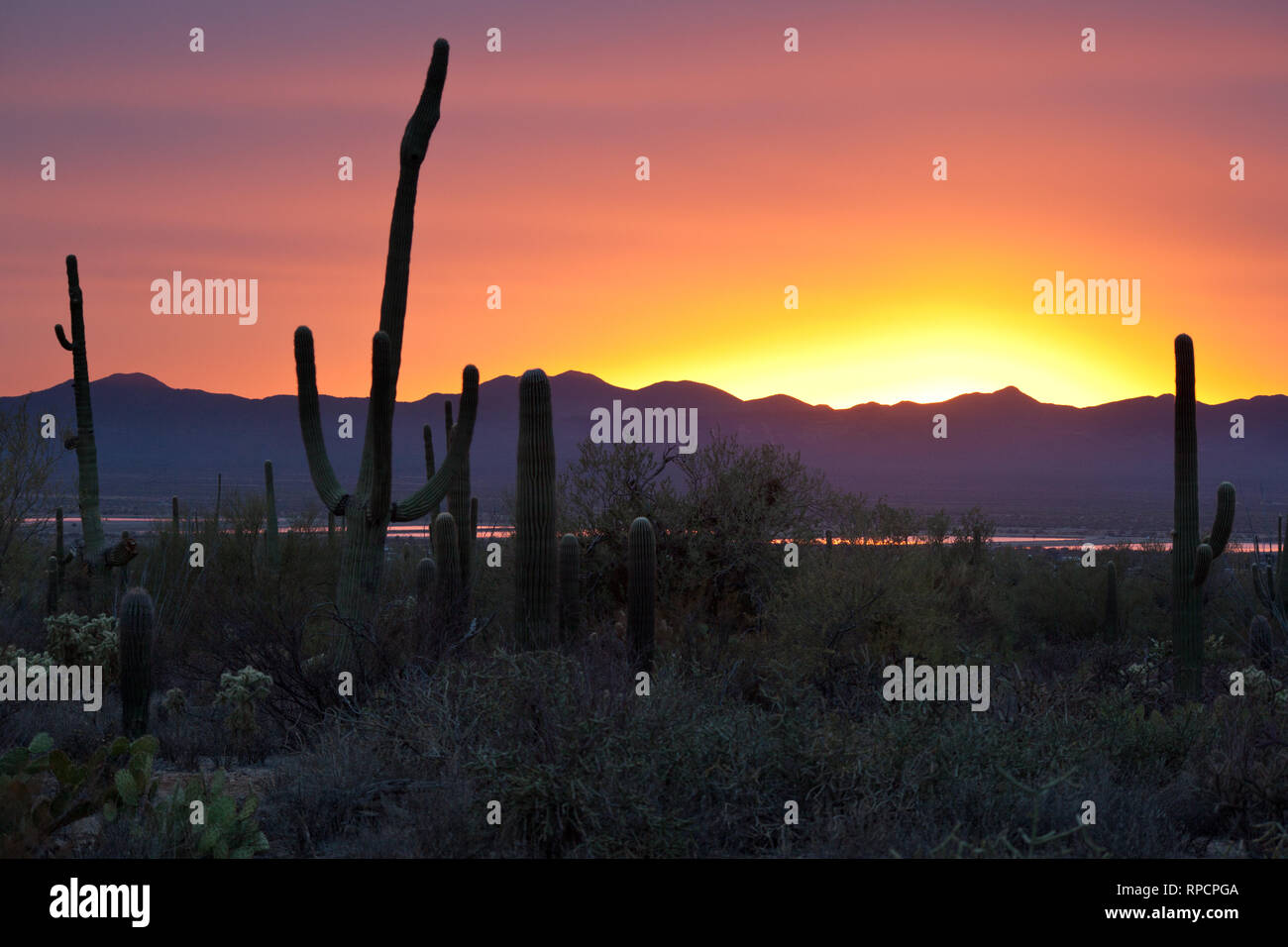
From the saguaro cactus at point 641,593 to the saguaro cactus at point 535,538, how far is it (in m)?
0.80

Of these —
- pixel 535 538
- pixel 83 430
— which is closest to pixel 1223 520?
pixel 535 538

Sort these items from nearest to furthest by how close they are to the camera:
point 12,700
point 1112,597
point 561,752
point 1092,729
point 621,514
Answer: point 561,752 < point 1092,729 < point 12,700 < point 621,514 < point 1112,597

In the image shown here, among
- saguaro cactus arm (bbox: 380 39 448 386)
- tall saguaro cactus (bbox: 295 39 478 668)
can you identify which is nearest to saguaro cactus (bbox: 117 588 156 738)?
tall saguaro cactus (bbox: 295 39 478 668)

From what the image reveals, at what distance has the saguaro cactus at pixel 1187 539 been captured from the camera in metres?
14.2

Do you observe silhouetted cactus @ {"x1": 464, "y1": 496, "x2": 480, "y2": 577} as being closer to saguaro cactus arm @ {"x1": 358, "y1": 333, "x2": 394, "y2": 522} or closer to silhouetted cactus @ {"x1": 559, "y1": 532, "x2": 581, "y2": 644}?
silhouetted cactus @ {"x1": 559, "y1": 532, "x2": 581, "y2": 644}

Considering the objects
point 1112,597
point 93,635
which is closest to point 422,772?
point 93,635

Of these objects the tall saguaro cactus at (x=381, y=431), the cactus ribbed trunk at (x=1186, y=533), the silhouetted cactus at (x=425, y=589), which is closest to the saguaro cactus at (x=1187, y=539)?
the cactus ribbed trunk at (x=1186, y=533)

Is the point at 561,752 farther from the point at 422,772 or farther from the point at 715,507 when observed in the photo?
the point at 715,507

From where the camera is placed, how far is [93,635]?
45.8ft
